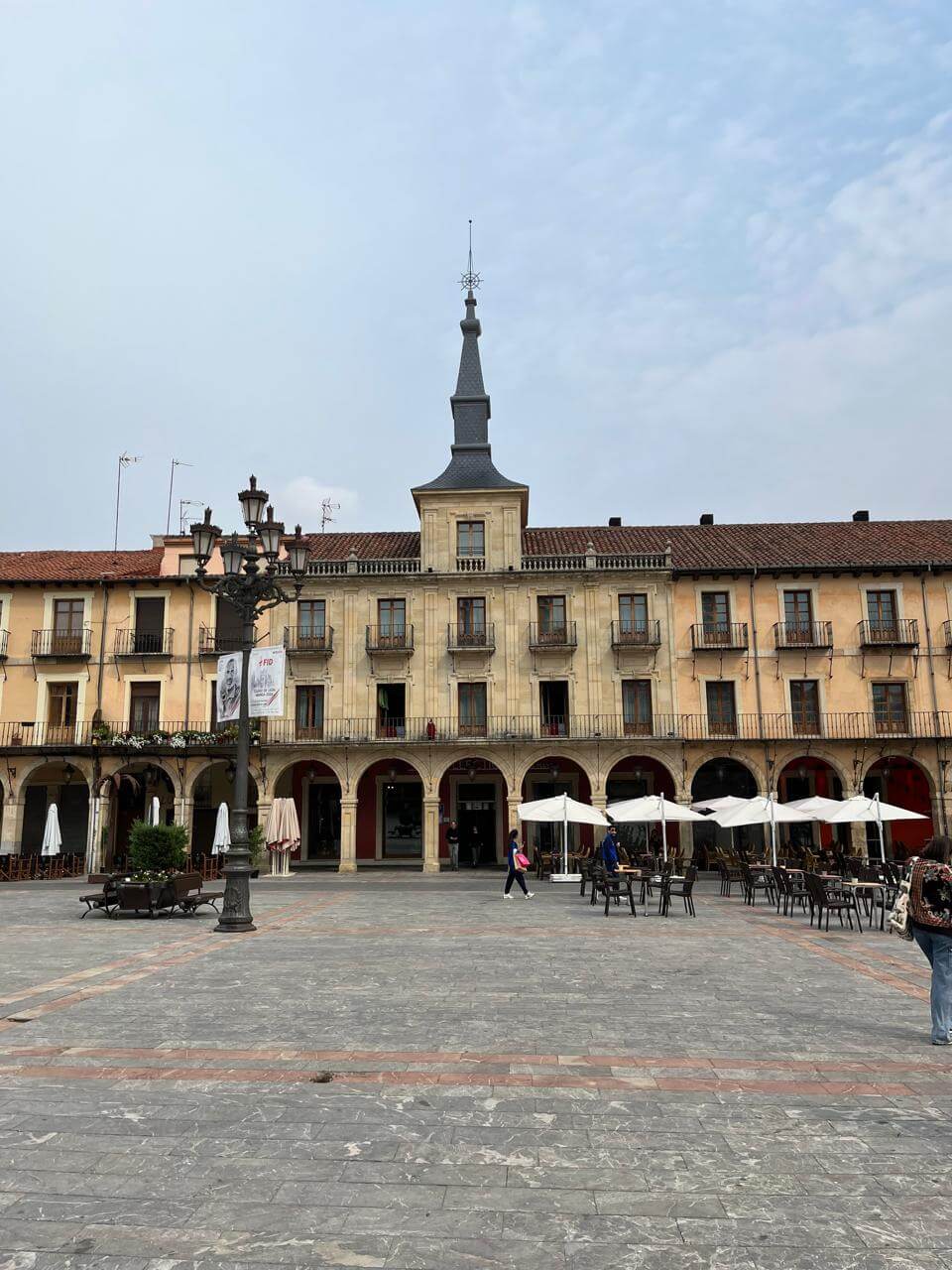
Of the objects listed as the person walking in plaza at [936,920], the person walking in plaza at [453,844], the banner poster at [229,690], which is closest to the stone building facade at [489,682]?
the person walking in plaza at [453,844]

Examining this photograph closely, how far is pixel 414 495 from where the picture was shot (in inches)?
1242

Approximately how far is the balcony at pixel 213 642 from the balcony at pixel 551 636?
10063 millimetres

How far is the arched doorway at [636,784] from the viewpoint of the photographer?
103 feet

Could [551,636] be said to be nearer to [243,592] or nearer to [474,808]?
[474,808]

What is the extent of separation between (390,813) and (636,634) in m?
10.9

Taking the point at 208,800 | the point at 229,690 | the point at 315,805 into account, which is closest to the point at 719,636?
the point at 315,805

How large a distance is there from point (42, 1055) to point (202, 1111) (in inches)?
80.8

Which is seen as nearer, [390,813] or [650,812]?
[650,812]

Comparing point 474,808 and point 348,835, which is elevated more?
point 474,808

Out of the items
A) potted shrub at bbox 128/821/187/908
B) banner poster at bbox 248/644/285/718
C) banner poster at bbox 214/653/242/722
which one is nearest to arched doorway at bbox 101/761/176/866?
banner poster at bbox 214/653/242/722

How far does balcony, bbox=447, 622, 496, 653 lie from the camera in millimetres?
30141

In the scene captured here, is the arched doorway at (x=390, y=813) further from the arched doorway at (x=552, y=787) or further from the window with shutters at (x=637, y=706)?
the window with shutters at (x=637, y=706)

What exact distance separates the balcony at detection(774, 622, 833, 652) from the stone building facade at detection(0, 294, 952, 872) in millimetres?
68

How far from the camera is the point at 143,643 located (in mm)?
31125
